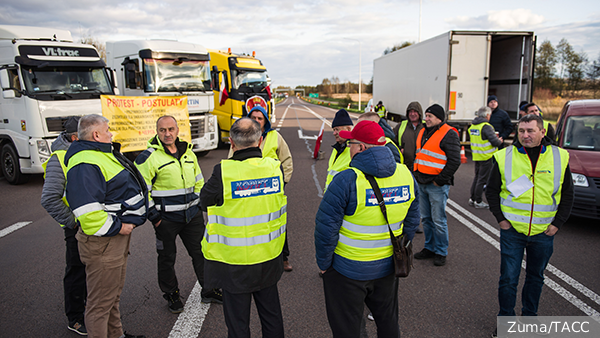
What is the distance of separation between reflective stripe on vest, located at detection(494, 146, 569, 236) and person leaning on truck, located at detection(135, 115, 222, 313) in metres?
2.96

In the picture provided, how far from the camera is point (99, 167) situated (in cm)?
271

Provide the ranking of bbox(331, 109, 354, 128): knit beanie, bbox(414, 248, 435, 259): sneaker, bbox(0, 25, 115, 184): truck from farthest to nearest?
bbox(0, 25, 115, 184): truck < bbox(414, 248, 435, 259): sneaker < bbox(331, 109, 354, 128): knit beanie

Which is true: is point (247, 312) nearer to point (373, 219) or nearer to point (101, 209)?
point (373, 219)

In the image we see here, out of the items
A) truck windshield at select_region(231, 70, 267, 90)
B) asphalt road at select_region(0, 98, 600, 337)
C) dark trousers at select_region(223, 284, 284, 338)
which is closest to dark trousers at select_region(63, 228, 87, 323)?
asphalt road at select_region(0, 98, 600, 337)

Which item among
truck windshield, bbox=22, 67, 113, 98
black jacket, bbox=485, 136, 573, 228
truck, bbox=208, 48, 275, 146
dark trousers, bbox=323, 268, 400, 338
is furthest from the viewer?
truck, bbox=208, 48, 275, 146

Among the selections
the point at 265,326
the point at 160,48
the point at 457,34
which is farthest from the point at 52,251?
the point at 457,34

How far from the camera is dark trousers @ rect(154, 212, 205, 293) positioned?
11.7ft

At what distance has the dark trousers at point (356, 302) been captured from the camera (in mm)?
2476

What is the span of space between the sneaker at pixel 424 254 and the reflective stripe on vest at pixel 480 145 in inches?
117

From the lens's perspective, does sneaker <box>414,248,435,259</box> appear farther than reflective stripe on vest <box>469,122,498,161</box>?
No

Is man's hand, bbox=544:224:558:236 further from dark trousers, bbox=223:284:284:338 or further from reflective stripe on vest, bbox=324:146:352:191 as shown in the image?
dark trousers, bbox=223:284:284:338

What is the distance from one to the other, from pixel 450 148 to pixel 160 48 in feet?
32.5

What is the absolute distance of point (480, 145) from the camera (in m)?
6.98

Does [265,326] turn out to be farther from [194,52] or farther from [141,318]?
[194,52]
